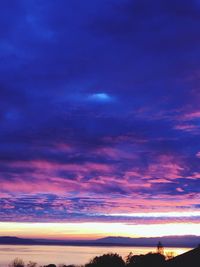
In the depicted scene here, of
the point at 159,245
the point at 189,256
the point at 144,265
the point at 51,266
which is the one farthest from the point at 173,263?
the point at 159,245

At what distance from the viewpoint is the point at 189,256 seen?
49.1 metres

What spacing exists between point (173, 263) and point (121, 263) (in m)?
50.7

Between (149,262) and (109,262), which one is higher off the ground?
(109,262)

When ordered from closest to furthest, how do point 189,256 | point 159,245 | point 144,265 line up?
point 189,256
point 144,265
point 159,245

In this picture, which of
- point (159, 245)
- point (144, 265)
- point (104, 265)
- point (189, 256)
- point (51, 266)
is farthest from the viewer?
point (159, 245)

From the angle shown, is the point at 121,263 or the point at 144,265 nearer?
the point at 144,265

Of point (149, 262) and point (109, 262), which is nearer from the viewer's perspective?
point (149, 262)

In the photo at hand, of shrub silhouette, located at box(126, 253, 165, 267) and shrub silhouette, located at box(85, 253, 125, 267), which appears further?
shrub silhouette, located at box(85, 253, 125, 267)

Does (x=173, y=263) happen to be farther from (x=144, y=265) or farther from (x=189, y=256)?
(x=144, y=265)

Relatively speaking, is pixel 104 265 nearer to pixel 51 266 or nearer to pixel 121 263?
pixel 121 263

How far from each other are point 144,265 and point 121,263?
76.2 ft

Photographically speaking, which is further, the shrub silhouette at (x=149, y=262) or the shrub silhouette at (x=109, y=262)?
the shrub silhouette at (x=109, y=262)

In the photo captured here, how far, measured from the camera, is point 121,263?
98.9m

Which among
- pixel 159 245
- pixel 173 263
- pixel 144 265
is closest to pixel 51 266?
pixel 159 245
